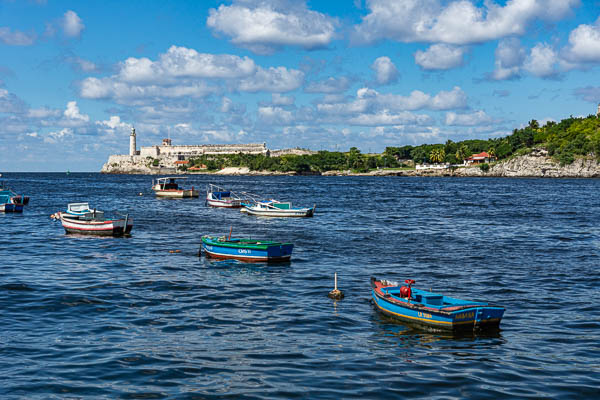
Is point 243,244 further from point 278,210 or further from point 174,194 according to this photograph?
point 174,194

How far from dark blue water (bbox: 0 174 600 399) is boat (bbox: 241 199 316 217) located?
2058cm

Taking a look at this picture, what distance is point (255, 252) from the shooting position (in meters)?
40.0

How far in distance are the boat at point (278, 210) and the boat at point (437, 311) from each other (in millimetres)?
47409

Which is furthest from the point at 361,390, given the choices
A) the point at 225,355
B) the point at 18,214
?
the point at 18,214

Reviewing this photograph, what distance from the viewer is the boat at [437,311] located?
77.3ft

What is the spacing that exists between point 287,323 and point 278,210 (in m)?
49.9

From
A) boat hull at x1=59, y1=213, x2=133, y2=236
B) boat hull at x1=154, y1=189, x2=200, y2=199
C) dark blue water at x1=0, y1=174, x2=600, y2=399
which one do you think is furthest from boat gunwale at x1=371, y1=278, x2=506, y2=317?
boat hull at x1=154, y1=189, x2=200, y2=199

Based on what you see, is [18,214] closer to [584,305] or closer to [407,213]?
[407,213]

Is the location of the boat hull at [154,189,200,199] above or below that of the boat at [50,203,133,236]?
above

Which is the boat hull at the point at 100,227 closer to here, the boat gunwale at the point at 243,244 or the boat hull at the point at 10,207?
the boat gunwale at the point at 243,244

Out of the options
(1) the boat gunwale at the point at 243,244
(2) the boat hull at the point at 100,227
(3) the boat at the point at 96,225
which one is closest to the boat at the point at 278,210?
(3) the boat at the point at 96,225

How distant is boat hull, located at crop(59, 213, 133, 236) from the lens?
5347 cm

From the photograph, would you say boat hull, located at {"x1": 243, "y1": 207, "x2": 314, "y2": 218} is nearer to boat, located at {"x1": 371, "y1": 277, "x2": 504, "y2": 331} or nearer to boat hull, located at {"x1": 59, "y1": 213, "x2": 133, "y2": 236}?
boat hull, located at {"x1": 59, "y1": 213, "x2": 133, "y2": 236}

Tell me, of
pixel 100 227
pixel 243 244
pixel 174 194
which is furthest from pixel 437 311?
pixel 174 194
